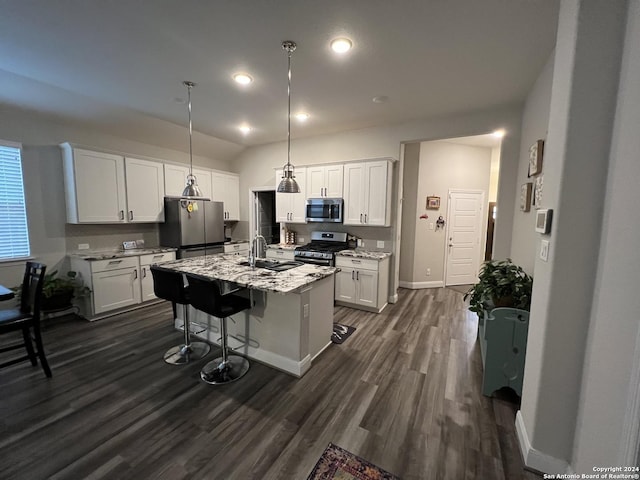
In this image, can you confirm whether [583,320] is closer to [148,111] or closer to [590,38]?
[590,38]

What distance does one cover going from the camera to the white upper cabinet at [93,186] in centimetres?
363

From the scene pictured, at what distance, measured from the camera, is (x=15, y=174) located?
3.38 m

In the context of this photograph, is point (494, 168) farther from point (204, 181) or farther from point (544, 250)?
point (204, 181)

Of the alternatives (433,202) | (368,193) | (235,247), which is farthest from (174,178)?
(433,202)

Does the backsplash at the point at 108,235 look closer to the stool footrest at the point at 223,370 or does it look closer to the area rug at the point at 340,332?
the stool footrest at the point at 223,370

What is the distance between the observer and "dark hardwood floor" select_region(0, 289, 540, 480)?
158 cm

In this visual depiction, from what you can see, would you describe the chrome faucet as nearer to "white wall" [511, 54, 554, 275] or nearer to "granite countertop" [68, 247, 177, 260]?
"granite countertop" [68, 247, 177, 260]

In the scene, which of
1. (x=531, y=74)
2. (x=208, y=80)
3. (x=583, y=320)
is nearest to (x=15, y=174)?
(x=208, y=80)

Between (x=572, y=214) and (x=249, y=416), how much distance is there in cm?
245

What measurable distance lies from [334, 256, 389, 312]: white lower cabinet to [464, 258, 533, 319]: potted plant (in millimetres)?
1584

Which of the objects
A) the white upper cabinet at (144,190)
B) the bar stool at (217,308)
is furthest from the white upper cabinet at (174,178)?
the bar stool at (217,308)

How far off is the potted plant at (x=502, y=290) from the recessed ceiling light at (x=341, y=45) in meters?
2.40

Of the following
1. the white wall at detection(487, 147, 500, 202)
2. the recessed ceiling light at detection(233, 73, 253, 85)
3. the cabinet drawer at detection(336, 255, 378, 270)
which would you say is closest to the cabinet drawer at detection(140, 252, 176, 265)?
the cabinet drawer at detection(336, 255, 378, 270)

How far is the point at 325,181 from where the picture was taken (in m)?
4.55
